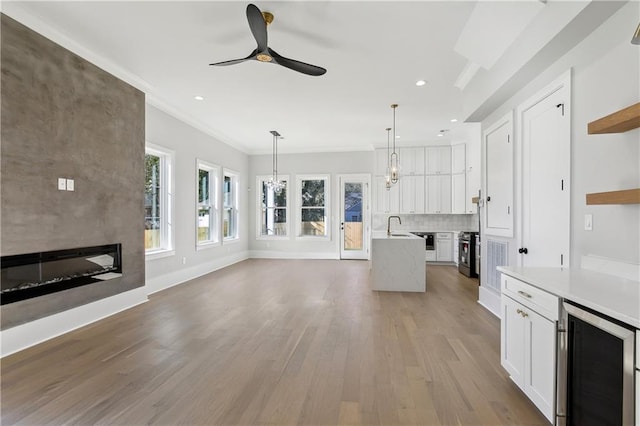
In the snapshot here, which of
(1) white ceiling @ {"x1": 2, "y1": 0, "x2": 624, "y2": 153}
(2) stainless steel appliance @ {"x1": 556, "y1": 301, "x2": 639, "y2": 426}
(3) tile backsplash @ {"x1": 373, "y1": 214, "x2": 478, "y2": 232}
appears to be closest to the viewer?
(2) stainless steel appliance @ {"x1": 556, "y1": 301, "x2": 639, "y2": 426}

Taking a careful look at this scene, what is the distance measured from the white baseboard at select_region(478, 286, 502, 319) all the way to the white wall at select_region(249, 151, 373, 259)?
4.50 metres

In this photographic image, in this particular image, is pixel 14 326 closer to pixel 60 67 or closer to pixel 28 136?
pixel 28 136

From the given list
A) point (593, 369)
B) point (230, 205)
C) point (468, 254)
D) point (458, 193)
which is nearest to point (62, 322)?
point (593, 369)

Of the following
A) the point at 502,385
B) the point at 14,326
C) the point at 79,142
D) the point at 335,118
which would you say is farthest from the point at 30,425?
the point at 335,118

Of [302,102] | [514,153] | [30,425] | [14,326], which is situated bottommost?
[30,425]

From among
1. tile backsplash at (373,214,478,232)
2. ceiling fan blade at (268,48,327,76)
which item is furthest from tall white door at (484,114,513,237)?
tile backsplash at (373,214,478,232)

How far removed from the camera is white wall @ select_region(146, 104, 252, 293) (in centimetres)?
480

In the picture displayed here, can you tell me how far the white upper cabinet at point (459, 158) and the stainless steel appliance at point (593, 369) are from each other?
21.3 ft

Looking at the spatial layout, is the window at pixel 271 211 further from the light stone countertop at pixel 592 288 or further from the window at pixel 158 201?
the light stone countertop at pixel 592 288

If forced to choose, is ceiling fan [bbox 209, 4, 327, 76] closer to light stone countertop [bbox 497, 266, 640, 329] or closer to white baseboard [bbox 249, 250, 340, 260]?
light stone countertop [bbox 497, 266, 640, 329]

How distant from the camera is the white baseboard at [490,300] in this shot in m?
3.67

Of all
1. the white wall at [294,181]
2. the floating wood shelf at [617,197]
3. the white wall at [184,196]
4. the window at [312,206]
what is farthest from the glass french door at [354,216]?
the floating wood shelf at [617,197]

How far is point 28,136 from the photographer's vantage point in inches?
110

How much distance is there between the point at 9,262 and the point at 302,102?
406 cm
